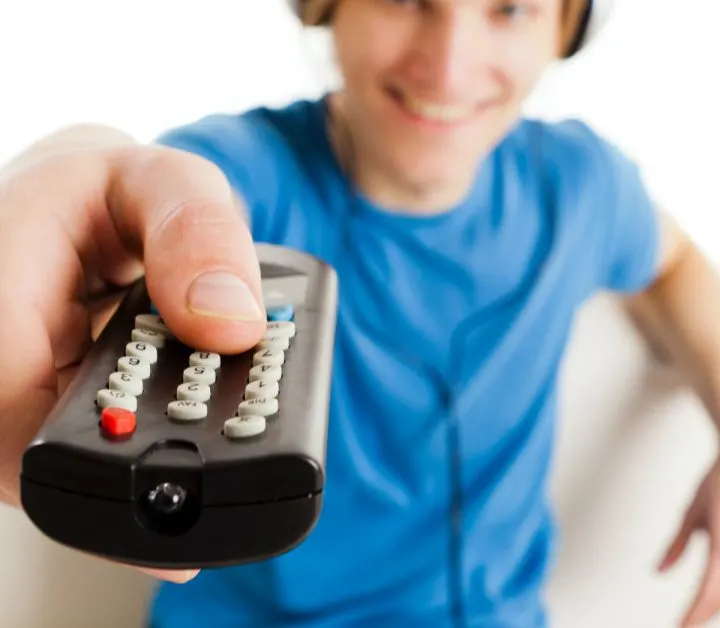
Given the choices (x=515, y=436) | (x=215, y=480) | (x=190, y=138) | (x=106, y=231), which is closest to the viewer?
(x=215, y=480)

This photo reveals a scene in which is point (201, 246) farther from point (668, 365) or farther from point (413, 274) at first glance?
point (668, 365)

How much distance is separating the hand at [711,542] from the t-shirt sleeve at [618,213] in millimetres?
158

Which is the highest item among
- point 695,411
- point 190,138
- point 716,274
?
point 190,138

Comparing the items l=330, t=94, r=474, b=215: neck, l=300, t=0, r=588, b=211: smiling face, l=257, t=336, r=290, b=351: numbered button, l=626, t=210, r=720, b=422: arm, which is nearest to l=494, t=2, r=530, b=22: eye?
l=300, t=0, r=588, b=211: smiling face

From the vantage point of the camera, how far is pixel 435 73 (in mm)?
546

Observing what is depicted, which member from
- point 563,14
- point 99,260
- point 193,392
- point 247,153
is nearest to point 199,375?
point 193,392

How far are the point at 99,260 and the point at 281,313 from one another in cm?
11

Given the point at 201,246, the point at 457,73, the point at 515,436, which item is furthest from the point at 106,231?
the point at 515,436

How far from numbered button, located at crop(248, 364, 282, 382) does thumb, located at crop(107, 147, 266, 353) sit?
2 centimetres

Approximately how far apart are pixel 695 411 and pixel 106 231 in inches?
20.8

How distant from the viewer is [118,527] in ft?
0.78

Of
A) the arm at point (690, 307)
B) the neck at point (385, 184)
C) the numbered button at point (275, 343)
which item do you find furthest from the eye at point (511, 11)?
the numbered button at point (275, 343)

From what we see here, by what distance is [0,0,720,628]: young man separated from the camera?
566 millimetres

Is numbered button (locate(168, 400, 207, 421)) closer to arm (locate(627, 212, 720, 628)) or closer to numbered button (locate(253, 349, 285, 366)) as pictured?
numbered button (locate(253, 349, 285, 366))
